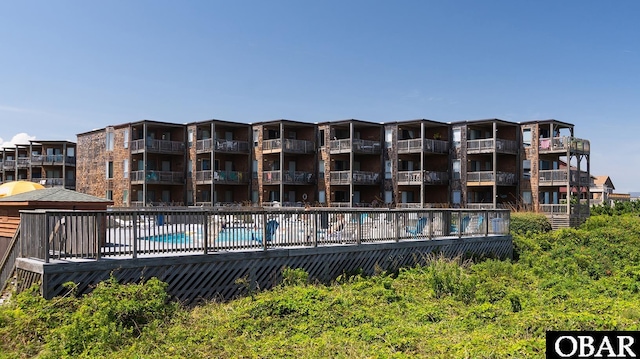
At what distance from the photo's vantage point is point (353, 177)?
153 ft

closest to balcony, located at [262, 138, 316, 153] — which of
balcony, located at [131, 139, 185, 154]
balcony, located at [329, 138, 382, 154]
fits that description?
balcony, located at [329, 138, 382, 154]

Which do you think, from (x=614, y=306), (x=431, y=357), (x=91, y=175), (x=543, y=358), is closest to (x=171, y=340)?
(x=431, y=357)

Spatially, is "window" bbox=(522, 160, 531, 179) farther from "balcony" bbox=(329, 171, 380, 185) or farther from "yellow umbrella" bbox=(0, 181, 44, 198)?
"yellow umbrella" bbox=(0, 181, 44, 198)

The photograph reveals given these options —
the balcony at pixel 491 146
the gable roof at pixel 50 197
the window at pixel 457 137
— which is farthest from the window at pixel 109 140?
the gable roof at pixel 50 197

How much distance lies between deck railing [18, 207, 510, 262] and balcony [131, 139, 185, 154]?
34153 mm

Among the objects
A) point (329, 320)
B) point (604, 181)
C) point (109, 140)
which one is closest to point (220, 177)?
point (109, 140)

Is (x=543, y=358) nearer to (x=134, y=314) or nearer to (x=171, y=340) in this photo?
(x=171, y=340)

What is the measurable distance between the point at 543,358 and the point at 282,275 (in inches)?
307

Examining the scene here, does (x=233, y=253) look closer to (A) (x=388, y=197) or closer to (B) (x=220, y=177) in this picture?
(B) (x=220, y=177)

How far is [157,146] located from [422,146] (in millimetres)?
23847

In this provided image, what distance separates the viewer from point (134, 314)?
10.8m

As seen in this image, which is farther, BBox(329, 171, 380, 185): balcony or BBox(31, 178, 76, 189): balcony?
BBox(31, 178, 76, 189): balcony

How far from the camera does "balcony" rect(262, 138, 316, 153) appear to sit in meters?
47.4

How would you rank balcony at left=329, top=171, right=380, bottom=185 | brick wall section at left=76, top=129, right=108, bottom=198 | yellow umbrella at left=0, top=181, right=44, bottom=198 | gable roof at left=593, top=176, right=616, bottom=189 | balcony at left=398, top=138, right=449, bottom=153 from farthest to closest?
gable roof at left=593, top=176, right=616, bottom=189 → brick wall section at left=76, top=129, right=108, bottom=198 → balcony at left=329, top=171, right=380, bottom=185 → balcony at left=398, top=138, right=449, bottom=153 → yellow umbrella at left=0, top=181, right=44, bottom=198
